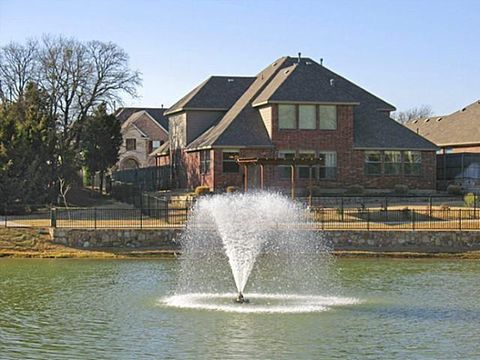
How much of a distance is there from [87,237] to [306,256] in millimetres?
9266

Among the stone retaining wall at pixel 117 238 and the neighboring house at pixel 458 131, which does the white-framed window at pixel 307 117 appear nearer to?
the neighboring house at pixel 458 131

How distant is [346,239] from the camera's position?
38.4 metres

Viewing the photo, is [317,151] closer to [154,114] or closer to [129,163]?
[129,163]

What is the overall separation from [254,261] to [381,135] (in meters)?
28.2

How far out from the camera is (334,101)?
52.7 metres

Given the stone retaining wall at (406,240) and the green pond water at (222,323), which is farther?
the stone retaining wall at (406,240)

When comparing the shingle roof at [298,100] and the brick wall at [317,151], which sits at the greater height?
the shingle roof at [298,100]

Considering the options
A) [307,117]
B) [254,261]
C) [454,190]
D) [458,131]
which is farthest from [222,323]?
[458,131]

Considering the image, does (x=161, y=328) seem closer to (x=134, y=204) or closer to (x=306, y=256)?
(x=306, y=256)

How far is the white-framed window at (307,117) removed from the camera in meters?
53.0

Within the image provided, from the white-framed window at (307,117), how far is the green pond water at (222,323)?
2278 centimetres

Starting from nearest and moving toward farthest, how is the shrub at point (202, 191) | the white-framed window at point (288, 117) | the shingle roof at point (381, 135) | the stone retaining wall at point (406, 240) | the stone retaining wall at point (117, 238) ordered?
the stone retaining wall at point (117, 238)
the stone retaining wall at point (406, 240)
the shrub at point (202, 191)
the white-framed window at point (288, 117)
the shingle roof at point (381, 135)

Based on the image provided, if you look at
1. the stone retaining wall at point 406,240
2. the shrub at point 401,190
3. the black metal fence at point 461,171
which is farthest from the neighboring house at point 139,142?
the stone retaining wall at point 406,240

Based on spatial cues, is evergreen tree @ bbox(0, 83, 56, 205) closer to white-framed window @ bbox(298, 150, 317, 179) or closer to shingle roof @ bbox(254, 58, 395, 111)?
shingle roof @ bbox(254, 58, 395, 111)
